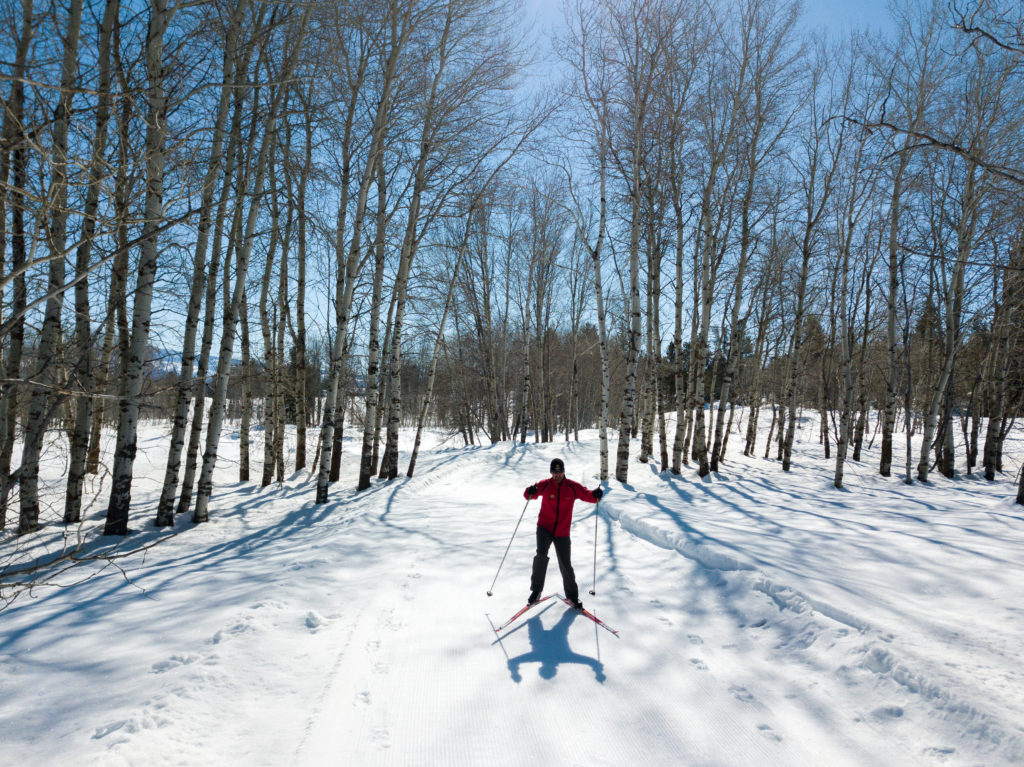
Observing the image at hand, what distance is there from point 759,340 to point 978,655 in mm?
16629

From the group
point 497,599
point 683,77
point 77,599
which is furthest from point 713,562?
point 683,77

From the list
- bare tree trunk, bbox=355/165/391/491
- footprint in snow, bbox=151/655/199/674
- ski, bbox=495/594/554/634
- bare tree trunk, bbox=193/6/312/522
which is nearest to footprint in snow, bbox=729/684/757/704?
ski, bbox=495/594/554/634

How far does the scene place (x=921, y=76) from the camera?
13.2 meters

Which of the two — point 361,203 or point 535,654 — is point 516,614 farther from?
point 361,203

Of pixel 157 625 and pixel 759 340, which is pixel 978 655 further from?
pixel 759 340

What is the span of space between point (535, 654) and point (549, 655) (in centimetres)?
12

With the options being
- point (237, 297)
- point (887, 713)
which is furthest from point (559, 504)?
point (237, 297)

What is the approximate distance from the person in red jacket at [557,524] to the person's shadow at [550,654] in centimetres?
49

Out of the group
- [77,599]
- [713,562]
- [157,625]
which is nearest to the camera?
[157,625]

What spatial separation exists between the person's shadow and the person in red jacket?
49 cm

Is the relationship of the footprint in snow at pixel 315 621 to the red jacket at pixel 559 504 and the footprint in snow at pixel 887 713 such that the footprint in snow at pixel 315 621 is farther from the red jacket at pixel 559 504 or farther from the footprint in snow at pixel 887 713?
the footprint in snow at pixel 887 713

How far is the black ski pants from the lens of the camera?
18.1ft

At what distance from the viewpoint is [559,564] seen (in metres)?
5.62

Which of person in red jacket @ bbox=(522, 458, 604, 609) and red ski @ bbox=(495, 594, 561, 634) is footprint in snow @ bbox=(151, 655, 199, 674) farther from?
person in red jacket @ bbox=(522, 458, 604, 609)
